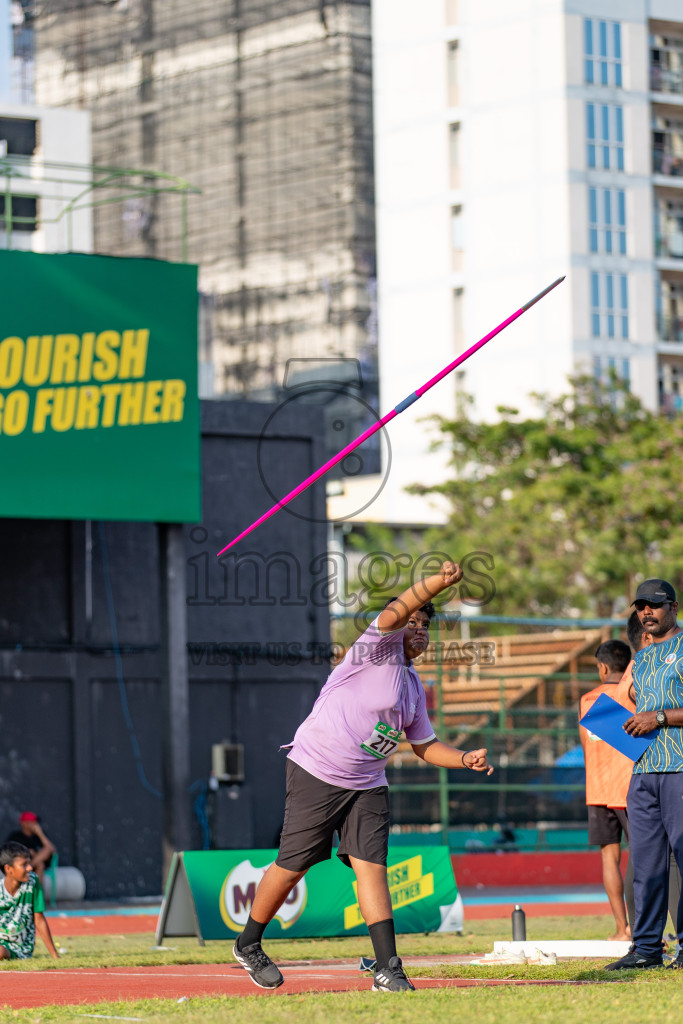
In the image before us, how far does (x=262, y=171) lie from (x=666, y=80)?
16784mm

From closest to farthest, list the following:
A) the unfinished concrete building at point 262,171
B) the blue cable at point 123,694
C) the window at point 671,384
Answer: the blue cable at point 123,694
the window at point 671,384
the unfinished concrete building at point 262,171

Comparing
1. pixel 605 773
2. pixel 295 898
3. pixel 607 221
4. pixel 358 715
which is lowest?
pixel 295 898

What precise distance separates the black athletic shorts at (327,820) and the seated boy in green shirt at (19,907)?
10.9ft

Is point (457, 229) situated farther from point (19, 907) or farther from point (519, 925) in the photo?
point (519, 925)

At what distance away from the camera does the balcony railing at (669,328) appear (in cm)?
6512

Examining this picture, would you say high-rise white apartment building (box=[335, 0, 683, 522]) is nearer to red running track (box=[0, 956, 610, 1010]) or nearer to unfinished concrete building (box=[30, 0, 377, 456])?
unfinished concrete building (box=[30, 0, 377, 456])

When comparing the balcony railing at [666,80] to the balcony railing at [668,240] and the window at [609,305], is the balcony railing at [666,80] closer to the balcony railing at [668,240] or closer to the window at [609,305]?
the balcony railing at [668,240]

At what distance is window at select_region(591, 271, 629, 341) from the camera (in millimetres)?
62969

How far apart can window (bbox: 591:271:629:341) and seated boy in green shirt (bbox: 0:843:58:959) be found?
175ft

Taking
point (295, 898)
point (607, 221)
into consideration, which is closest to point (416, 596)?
point (295, 898)

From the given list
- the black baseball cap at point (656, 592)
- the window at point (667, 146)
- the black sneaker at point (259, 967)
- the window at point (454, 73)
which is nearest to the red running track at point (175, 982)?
the black sneaker at point (259, 967)

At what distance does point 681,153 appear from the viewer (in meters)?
66.0

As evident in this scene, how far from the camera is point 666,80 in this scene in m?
65.5

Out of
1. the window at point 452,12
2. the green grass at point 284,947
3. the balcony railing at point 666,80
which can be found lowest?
the green grass at point 284,947
